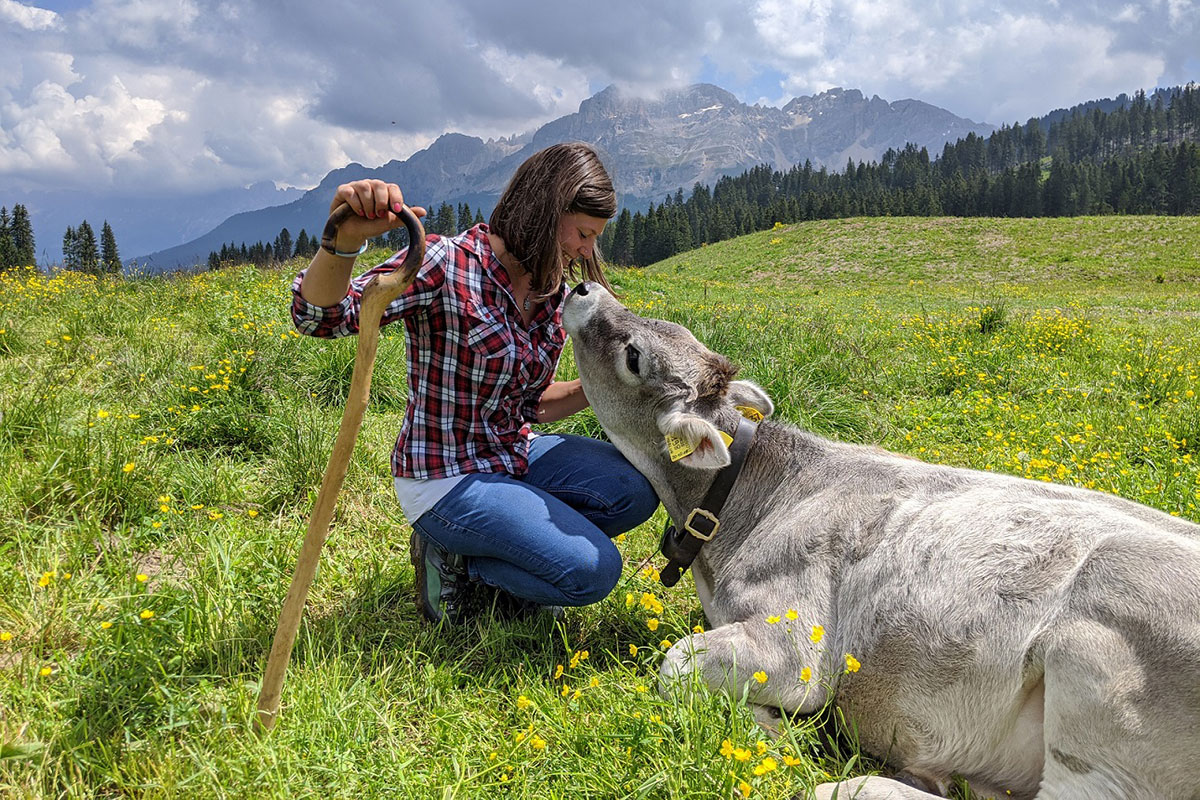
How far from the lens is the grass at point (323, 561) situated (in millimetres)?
2625

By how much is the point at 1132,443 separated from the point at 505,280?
610 cm

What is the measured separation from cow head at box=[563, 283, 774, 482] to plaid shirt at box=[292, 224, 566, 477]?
442mm

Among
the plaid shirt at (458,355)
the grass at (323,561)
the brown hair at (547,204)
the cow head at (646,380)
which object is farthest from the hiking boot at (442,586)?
the brown hair at (547,204)

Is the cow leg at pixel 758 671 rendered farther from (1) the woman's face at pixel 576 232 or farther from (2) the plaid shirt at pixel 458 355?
(1) the woman's face at pixel 576 232

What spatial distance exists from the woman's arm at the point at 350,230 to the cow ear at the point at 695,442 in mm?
1592

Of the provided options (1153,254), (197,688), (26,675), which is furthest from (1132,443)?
(1153,254)

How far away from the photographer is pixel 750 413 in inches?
153

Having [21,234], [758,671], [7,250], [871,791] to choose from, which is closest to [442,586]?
[758,671]

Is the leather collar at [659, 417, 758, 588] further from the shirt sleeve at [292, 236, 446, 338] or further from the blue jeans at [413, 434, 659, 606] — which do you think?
the shirt sleeve at [292, 236, 446, 338]

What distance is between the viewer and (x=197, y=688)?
2.89 m

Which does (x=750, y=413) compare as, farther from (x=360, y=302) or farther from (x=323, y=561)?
(x=323, y=561)

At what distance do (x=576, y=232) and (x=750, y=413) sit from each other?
140 cm

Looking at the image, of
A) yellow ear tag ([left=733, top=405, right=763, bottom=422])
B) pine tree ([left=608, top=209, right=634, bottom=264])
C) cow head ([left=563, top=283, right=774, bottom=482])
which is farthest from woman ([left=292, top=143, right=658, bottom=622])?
pine tree ([left=608, top=209, right=634, bottom=264])

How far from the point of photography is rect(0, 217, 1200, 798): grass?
262cm
